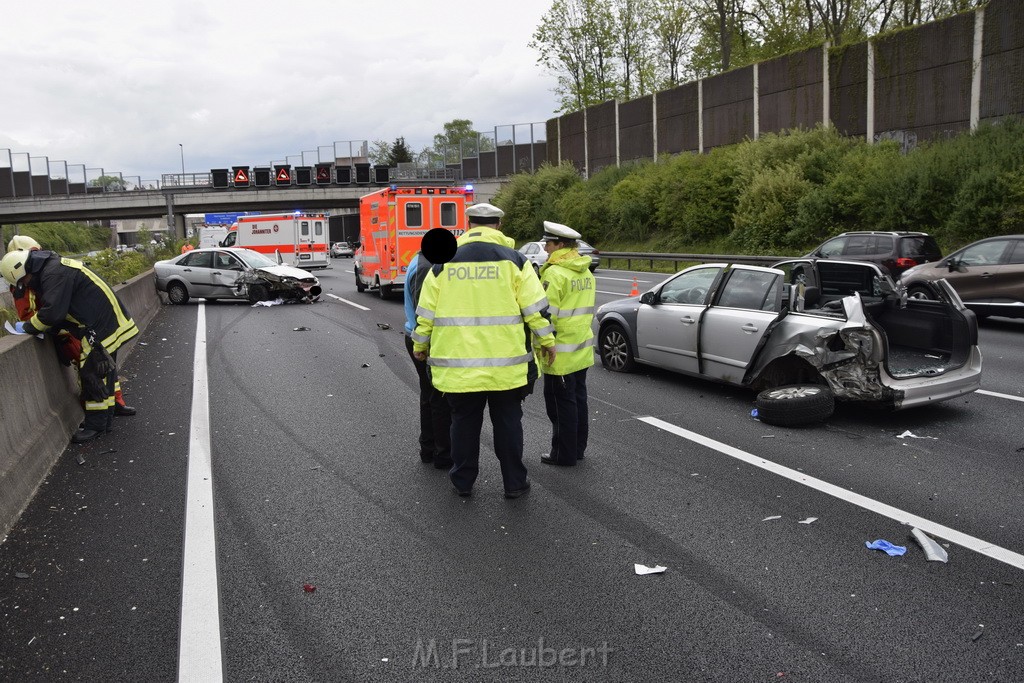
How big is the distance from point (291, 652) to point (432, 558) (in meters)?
1.18

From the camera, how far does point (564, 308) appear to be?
6664mm

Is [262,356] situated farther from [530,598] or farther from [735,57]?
[735,57]

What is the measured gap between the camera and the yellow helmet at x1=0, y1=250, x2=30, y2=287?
23.8ft

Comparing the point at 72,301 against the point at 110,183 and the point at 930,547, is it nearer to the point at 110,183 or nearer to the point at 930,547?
the point at 930,547

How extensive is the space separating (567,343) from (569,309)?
262 mm

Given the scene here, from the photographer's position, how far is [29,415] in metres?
6.60

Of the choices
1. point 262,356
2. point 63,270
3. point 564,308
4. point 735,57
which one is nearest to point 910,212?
point 262,356

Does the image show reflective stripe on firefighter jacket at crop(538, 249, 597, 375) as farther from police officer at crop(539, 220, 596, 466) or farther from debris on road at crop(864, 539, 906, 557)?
debris on road at crop(864, 539, 906, 557)

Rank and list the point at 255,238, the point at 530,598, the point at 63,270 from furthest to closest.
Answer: the point at 255,238, the point at 63,270, the point at 530,598

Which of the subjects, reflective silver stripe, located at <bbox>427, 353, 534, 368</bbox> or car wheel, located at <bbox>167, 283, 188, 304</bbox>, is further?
car wheel, located at <bbox>167, 283, 188, 304</bbox>

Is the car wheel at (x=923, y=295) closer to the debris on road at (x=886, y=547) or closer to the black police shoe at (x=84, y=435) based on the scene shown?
the debris on road at (x=886, y=547)

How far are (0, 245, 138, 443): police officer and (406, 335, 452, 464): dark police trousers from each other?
2969 millimetres

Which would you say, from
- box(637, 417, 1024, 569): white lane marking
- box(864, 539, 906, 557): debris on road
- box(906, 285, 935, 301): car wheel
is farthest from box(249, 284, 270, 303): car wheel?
box(864, 539, 906, 557): debris on road

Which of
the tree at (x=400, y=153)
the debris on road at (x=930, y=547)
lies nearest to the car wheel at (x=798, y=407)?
the debris on road at (x=930, y=547)
